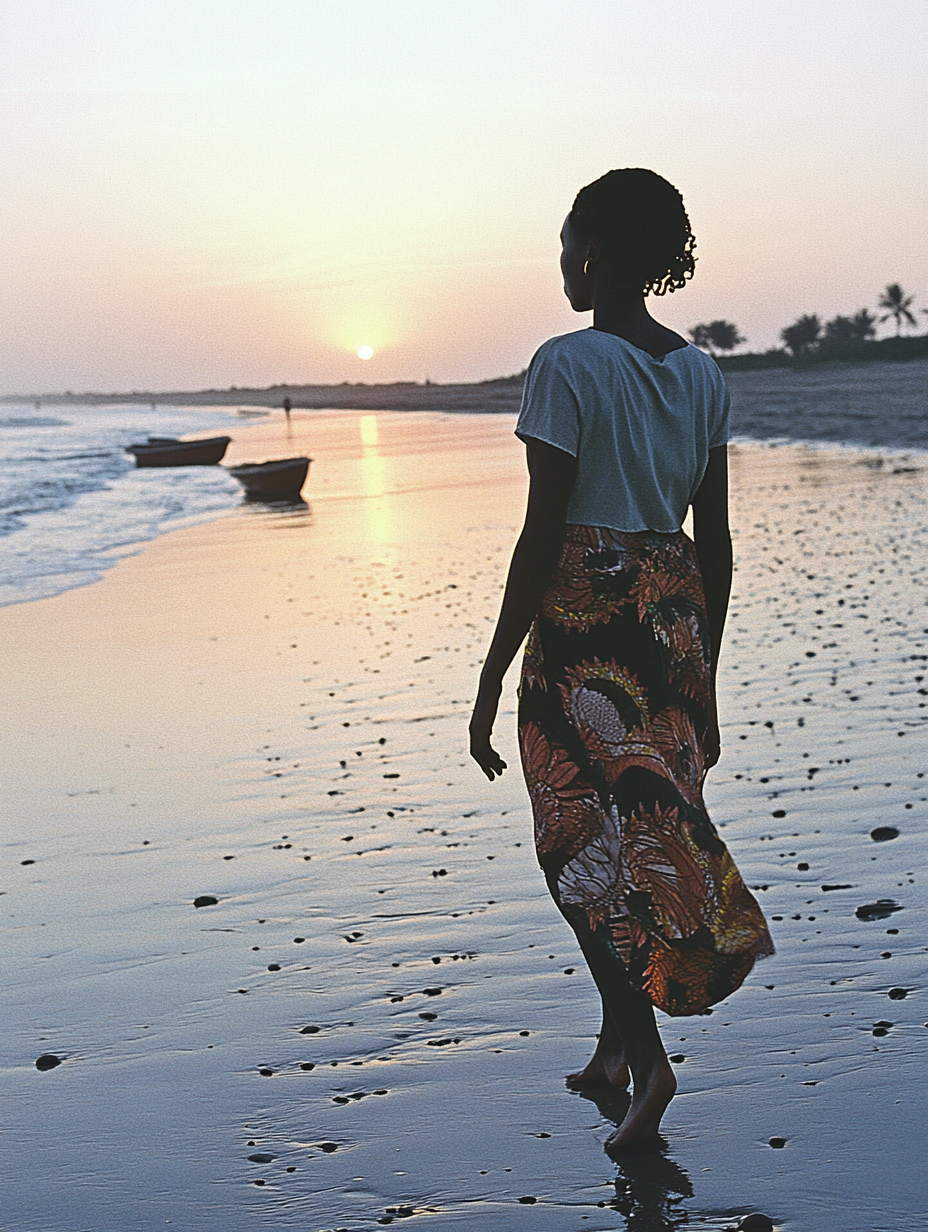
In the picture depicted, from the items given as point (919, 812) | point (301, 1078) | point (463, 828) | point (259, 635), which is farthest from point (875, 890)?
point (259, 635)

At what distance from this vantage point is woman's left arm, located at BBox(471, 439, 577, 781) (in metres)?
2.93

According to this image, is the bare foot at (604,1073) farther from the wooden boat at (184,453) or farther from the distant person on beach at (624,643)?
the wooden boat at (184,453)

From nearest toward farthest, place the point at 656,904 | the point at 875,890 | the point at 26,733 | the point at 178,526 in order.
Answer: the point at 656,904
the point at 875,890
the point at 26,733
the point at 178,526

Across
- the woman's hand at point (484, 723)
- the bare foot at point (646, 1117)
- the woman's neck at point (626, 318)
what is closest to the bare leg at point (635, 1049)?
the bare foot at point (646, 1117)

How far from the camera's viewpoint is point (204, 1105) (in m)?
3.32

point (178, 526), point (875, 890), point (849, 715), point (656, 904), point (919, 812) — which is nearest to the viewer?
point (656, 904)

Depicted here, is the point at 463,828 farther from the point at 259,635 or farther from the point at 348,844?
the point at 259,635

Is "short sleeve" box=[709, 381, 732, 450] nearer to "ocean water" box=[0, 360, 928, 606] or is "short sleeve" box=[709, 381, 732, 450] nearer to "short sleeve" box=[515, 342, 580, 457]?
"short sleeve" box=[515, 342, 580, 457]

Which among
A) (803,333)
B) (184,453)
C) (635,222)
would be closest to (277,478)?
(184,453)

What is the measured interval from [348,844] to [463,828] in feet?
1.51

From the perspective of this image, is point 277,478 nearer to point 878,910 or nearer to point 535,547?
point 878,910

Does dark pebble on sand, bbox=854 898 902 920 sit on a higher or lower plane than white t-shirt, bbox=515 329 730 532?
lower

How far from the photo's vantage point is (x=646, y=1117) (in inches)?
119

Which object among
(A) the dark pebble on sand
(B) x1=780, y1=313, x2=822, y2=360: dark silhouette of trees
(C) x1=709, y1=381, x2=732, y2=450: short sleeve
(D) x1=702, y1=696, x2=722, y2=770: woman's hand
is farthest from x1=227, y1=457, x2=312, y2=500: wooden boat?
(B) x1=780, y1=313, x2=822, y2=360: dark silhouette of trees
